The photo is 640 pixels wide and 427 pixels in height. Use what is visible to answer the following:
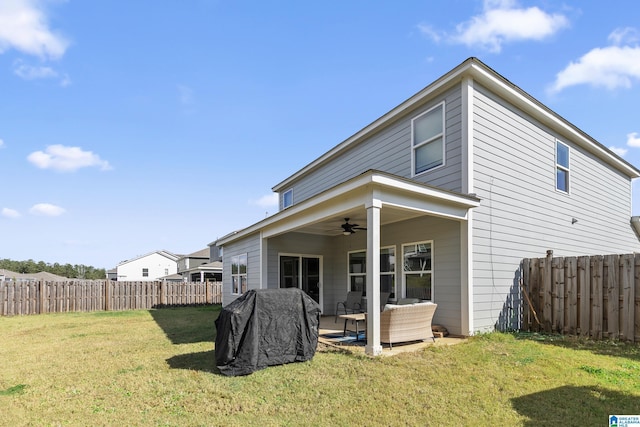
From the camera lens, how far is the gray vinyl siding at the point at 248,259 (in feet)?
38.1

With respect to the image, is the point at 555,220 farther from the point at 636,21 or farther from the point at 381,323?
the point at 381,323

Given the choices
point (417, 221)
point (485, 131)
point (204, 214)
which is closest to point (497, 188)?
point (485, 131)

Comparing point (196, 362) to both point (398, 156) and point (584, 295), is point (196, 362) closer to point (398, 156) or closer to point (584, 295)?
point (398, 156)

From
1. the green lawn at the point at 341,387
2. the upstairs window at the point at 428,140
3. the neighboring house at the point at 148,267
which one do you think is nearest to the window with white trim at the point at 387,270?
the upstairs window at the point at 428,140

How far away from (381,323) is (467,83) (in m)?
5.11

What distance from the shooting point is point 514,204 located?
8320 millimetres

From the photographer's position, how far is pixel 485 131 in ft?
25.6

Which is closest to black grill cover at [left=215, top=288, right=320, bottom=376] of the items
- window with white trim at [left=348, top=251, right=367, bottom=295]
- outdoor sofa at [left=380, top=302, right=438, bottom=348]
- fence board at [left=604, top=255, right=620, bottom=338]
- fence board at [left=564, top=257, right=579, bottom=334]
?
outdoor sofa at [left=380, top=302, right=438, bottom=348]

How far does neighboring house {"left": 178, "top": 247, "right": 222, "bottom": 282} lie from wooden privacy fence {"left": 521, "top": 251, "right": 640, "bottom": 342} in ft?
77.1

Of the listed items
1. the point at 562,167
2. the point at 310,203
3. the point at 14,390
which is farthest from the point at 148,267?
the point at 562,167

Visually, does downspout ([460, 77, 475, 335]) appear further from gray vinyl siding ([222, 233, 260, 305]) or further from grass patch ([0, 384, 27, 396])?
grass patch ([0, 384, 27, 396])

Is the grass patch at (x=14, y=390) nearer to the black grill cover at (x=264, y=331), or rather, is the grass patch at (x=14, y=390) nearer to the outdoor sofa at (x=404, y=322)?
the black grill cover at (x=264, y=331)

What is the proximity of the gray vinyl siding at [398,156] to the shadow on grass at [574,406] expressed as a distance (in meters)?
4.29

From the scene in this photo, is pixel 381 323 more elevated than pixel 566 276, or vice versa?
pixel 566 276
